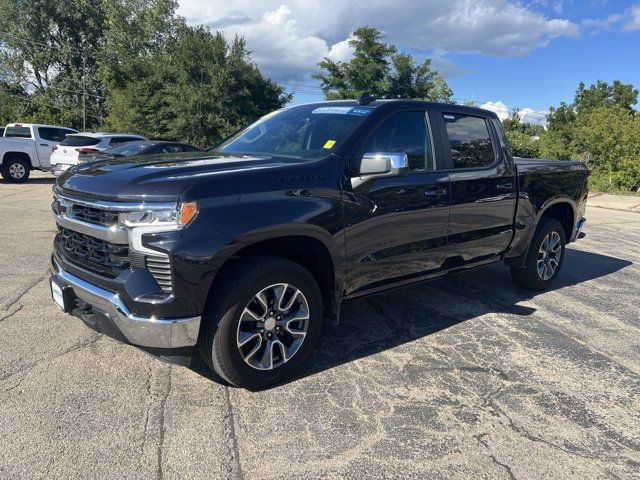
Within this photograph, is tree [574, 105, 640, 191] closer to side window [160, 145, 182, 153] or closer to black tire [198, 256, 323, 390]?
side window [160, 145, 182, 153]

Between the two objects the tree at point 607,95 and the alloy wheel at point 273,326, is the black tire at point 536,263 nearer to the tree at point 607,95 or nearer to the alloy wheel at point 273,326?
the alloy wheel at point 273,326

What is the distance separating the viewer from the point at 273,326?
3244 mm

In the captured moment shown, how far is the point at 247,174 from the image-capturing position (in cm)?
306

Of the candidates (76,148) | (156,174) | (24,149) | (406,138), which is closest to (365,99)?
(406,138)

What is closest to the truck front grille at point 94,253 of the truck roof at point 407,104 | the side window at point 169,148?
the truck roof at point 407,104

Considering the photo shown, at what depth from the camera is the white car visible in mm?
13555

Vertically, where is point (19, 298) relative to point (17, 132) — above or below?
below

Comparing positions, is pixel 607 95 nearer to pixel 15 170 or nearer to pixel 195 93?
pixel 195 93

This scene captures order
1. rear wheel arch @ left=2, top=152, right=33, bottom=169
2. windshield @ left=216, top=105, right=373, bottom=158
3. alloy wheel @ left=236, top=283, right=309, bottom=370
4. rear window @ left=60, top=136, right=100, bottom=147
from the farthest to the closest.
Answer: rear wheel arch @ left=2, top=152, right=33, bottom=169
rear window @ left=60, top=136, right=100, bottom=147
windshield @ left=216, top=105, right=373, bottom=158
alloy wheel @ left=236, top=283, right=309, bottom=370

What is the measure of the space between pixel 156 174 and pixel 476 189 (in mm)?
2809

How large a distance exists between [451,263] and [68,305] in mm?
3054

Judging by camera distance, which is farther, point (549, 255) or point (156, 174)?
point (549, 255)

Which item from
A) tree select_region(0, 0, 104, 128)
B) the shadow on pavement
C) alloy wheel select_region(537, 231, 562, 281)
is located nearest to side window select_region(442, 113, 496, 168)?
the shadow on pavement

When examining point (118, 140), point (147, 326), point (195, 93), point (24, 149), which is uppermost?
point (195, 93)
